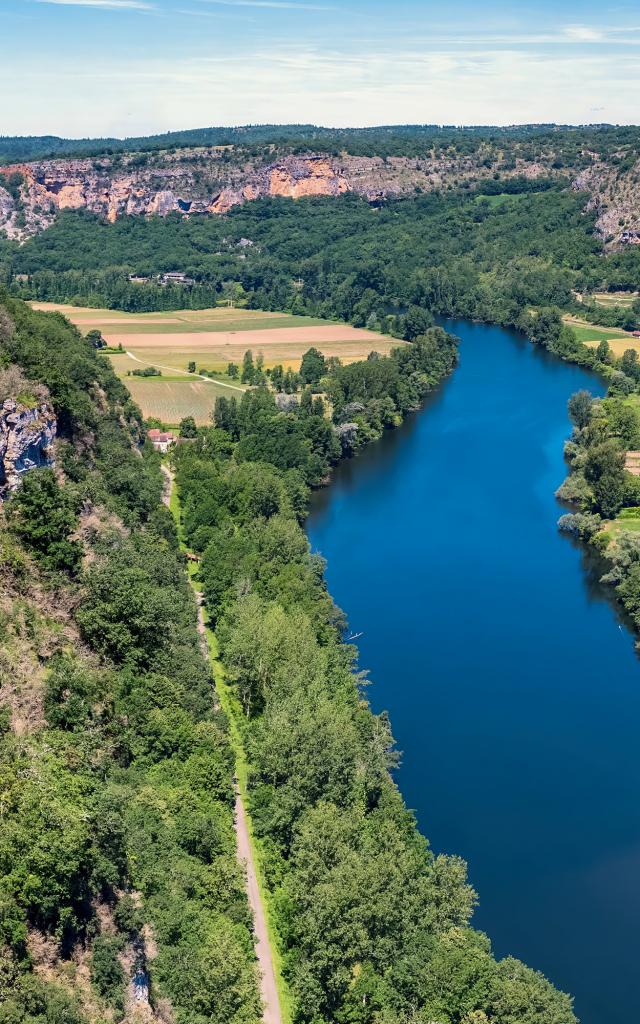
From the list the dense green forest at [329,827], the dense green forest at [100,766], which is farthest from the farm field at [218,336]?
the dense green forest at [100,766]

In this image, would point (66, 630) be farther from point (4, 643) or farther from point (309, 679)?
point (309, 679)

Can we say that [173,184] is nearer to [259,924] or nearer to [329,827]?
[329,827]

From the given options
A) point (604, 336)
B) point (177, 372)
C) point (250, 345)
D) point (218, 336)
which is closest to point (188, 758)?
point (177, 372)

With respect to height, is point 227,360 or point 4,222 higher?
point 4,222

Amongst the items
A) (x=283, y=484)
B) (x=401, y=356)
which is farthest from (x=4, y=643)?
(x=401, y=356)

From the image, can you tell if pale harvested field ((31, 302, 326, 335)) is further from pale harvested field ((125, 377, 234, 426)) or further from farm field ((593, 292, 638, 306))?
farm field ((593, 292, 638, 306))
